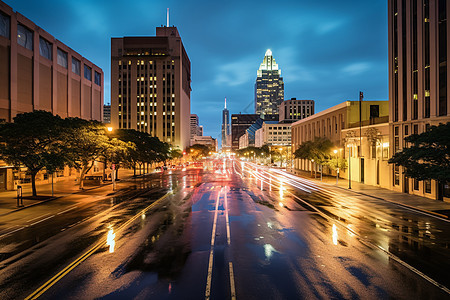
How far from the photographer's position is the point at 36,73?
38969 mm

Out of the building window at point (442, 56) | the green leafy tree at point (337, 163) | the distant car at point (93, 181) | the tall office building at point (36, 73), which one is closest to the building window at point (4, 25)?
the tall office building at point (36, 73)

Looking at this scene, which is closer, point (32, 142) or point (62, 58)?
point (32, 142)

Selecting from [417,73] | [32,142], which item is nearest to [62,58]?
[32,142]

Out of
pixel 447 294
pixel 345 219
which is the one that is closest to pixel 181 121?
pixel 345 219

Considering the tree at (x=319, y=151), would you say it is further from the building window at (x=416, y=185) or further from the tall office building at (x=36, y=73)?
the tall office building at (x=36, y=73)

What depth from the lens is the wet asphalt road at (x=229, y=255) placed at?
25.3 feet

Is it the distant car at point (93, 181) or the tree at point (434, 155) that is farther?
the distant car at point (93, 181)

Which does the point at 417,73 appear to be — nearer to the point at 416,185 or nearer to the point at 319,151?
the point at 416,185

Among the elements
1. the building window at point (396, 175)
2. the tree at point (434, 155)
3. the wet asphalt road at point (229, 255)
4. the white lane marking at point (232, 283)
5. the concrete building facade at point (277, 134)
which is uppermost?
the concrete building facade at point (277, 134)

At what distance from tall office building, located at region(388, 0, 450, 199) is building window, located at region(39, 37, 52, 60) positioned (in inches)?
2108

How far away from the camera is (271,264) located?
943 centimetres

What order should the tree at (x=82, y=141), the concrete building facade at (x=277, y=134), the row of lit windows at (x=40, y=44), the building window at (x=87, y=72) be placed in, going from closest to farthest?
the tree at (x=82, y=141) → the row of lit windows at (x=40, y=44) → the building window at (x=87, y=72) → the concrete building facade at (x=277, y=134)

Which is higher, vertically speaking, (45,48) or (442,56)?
(45,48)

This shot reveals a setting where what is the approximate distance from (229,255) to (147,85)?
12377 centimetres
